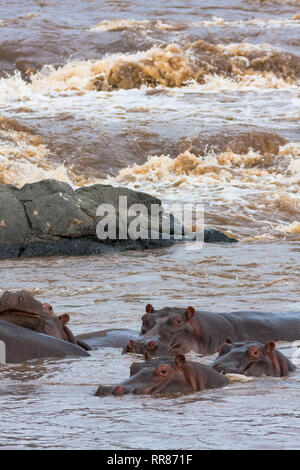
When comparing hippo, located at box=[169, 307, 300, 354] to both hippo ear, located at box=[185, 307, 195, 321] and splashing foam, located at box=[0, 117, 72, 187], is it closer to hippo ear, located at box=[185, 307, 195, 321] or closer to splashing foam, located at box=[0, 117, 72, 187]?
hippo ear, located at box=[185, 307, 195, 321]

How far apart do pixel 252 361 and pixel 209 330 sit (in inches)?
49.3

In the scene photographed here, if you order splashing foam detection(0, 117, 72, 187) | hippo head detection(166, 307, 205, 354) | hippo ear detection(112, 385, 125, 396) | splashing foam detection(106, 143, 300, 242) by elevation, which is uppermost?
hippo ear detection(112, 385, 125, 396)

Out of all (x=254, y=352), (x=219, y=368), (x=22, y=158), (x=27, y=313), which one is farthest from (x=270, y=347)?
(x=22, y=158)

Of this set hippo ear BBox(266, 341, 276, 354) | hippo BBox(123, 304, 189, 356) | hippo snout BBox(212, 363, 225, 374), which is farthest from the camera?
hippo BBox(123, 304, 189, 356)

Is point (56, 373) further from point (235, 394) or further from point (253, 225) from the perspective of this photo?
point (253, 225)

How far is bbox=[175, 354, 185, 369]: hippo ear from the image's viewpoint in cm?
436

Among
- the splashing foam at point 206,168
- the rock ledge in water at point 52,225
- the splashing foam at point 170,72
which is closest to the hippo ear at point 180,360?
the rock ledge in water at point 52,225

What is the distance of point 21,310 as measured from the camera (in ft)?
18.5

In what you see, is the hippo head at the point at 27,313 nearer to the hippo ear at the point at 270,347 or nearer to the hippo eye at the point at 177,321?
the hippo eye at the point at 177,321

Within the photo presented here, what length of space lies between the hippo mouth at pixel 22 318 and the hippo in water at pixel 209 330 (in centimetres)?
59

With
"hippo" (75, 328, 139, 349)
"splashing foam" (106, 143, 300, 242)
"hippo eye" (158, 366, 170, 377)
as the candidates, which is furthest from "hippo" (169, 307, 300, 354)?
"splashing foam" (106, 143, 300, 242)

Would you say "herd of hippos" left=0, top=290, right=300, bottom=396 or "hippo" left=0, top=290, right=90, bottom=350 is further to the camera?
"hippo" left=0, top=290, right=90, bottom=350

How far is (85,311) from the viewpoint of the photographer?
26.3 feet
